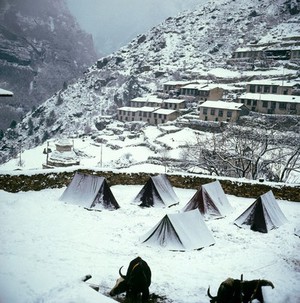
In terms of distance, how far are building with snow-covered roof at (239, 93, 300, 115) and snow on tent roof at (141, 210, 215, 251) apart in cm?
4648

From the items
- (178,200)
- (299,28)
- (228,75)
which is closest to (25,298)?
(178,200)

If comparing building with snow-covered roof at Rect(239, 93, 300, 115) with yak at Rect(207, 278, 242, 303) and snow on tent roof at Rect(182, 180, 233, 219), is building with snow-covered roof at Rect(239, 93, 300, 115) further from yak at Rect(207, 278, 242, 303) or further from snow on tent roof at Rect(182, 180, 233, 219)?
yak at Rect(207, 278, 242, 303)

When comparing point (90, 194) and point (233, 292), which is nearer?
point (233, 292)

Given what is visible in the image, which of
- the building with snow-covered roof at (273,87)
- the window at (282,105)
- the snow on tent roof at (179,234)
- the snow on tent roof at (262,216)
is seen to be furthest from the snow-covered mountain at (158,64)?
the snow on tent roof at (179,234)

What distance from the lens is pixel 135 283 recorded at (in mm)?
8219

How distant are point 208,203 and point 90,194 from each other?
611cm

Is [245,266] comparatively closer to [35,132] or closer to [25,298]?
[25,298]

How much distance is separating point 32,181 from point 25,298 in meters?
13.2

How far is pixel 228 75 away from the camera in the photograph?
78.4m

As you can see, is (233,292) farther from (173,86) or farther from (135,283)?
(173,86)

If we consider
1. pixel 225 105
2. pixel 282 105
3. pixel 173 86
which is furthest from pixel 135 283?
pixel 173 86

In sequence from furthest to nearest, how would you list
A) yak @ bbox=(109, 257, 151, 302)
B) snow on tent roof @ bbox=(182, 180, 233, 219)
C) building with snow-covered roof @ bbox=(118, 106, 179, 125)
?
building with snow-covered roof @ bbox=(118, 106, 179, 125) → snow on tent roof @ bbox=(182, 180, 233, 219) → yak @ bbox=(109, 257, 151, 302)

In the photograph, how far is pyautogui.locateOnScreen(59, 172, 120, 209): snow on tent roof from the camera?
16281mm

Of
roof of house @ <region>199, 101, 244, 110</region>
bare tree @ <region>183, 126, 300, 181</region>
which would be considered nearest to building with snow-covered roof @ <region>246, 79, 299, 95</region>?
roof of house @ <region>199, 101, 244, 110</region>
